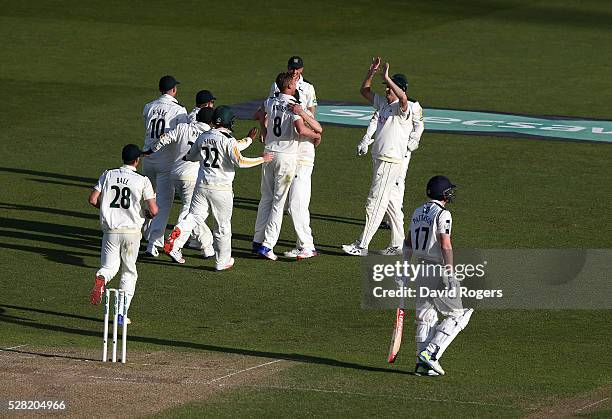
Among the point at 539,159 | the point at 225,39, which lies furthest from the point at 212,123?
the point at 225,39

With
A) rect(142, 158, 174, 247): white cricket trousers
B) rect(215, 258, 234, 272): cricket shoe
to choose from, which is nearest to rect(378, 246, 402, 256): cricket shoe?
rect(215, 258, 234, 272): cricket shoe

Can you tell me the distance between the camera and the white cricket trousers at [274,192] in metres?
17.0

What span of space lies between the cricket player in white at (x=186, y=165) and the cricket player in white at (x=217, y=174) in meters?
0.67

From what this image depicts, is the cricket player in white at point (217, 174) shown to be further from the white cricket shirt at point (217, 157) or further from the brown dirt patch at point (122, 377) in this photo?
the brown dirt patch at point (122, 377)

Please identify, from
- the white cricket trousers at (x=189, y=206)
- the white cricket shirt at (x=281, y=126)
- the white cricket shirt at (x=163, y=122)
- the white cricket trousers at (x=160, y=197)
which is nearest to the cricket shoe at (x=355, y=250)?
the white cricket shirt at (x=281, y=126)

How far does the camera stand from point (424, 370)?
12445mm

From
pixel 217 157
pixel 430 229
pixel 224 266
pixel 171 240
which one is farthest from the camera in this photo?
pixel 224 266

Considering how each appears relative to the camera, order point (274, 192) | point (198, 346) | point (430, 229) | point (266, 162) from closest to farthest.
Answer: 1. point (430, 229)
2. point (198, 346)
3. point (266, 162)
4. point (274, 192)

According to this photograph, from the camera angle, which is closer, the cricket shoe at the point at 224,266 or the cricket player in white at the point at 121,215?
the cricket player in white at the point at 121,215

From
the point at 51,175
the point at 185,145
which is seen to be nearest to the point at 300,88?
the point at 185,145

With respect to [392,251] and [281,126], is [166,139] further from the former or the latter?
[392,251]

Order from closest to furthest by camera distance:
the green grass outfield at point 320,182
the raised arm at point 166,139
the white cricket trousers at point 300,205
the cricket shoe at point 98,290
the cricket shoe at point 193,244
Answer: the green grass outfield at point 320,182 < the cricket shoe at point 98,290 < the raised arm at point 166,139 < the white cricket trousers at point 300,205 < the cricket shoe at point 193,244

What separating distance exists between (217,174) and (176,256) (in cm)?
139

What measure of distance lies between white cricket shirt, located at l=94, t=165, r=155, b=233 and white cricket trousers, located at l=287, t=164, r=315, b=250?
319 centimetres
